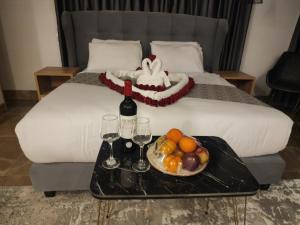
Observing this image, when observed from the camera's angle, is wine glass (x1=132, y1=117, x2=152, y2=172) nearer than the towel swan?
Yes

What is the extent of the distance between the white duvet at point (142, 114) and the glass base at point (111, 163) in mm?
334

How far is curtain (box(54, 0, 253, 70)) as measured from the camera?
2758 millimetres

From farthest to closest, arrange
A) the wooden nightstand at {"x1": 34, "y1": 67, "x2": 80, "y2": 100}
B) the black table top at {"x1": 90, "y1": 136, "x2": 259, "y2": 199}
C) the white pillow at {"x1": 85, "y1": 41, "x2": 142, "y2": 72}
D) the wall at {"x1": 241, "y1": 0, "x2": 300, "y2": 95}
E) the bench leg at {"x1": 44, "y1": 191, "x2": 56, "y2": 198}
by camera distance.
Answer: the wall at {"x1": 241, "y1": 0, "x2": 300, "y2": 95} → the wooden nightstand at {"x1": 34, "y1": 67, "x2": 80, "y2": 100} → the white pillow at {"x1": 85, "y1": 41, "x2": 142, "y2": 72} → the bench leg at {"x1": 44, "y1": 191, "x2": 56, "y2": 198} → the black table top at {"x1": 90, "y1": 136, "x2": 259, "y2": 199}

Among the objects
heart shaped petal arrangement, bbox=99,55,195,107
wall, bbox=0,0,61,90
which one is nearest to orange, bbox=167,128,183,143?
heart shaped petal arrangement, bbox=99,55,195,107

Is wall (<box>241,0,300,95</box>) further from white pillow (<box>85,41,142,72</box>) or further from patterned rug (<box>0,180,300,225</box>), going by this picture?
patterned rug (<box>0,180,300,225</box>)

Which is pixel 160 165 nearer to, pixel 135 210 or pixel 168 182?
pixel 168 182

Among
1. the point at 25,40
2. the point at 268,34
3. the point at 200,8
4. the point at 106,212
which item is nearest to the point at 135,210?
the point at 106,212

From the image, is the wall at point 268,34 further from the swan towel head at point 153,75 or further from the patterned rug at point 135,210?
the patterned rug at point 135,210

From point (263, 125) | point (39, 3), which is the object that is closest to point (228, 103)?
point (263, 125)

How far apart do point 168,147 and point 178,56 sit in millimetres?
1724

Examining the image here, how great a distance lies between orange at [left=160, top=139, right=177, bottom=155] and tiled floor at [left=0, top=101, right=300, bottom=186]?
1.25 m

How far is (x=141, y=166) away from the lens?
1065 mm

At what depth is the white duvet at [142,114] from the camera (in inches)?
53.5

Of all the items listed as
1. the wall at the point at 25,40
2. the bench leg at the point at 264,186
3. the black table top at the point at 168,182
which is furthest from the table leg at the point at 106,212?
the wall at the point at 25,40
